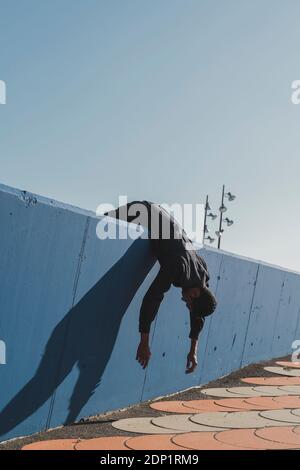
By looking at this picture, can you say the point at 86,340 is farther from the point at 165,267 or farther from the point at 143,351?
the point at 165,267

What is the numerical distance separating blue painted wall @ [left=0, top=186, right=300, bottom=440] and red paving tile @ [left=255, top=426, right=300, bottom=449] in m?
1.67

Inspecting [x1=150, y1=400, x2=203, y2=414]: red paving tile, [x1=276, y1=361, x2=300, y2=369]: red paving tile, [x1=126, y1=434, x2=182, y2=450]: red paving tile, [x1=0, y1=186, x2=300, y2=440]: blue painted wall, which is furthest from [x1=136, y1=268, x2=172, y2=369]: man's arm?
[x1=276, y1=361, x2=300, y2=369]: red paving tile

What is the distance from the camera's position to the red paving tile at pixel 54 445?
4199mm

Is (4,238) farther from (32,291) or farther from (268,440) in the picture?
(268,440)

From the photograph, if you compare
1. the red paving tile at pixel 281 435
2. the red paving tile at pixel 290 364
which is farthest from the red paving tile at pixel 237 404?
the red paving tile at pixel 290 364

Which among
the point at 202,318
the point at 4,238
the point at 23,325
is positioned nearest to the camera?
the point at 4,238

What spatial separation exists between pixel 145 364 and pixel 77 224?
2019 mm

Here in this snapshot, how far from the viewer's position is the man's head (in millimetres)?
6371

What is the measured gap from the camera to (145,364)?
243 inches

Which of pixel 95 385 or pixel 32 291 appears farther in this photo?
pixel 95 385

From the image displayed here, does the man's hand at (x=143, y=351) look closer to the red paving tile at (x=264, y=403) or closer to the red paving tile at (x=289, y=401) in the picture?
the red paving tile at (x=264, y=403)

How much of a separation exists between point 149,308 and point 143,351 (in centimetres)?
46

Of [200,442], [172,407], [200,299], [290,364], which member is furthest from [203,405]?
[290,364]
